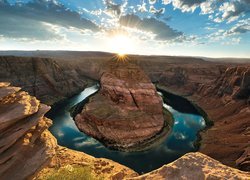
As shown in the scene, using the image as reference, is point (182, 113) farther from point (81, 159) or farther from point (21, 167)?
point (21, 167)

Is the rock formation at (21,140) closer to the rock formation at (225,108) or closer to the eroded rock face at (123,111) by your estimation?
the eroded rock face at (123,111)

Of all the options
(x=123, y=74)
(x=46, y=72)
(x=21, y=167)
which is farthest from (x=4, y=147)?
(x=46, y=72)

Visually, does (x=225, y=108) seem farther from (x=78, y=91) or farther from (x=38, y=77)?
(x=38, y=77)

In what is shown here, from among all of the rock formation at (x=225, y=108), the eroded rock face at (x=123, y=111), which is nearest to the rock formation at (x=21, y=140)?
the eroded rock face at (x=123, y=111)

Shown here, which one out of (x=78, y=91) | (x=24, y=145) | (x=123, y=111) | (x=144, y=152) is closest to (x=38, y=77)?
(x=78, y=91)

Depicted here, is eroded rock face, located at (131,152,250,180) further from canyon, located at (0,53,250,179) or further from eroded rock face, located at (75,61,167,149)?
eroded rock face, located at (75,61,167,149)

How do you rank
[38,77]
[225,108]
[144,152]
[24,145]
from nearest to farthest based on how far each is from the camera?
[24,145]
[144,152]
[225,108]
[38,77]
